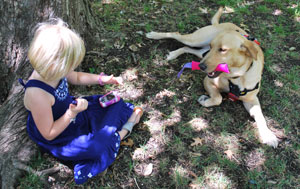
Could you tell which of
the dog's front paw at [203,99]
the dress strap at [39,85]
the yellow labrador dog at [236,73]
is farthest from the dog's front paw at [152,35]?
the dress strap at [39,85]

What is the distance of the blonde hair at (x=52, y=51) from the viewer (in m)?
1.84

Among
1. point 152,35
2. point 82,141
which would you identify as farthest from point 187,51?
point 82,141

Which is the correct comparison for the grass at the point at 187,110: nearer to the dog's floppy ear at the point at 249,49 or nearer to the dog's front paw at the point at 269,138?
the dog's front paw at the point at 269,138

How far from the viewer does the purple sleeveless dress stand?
2.30 metres

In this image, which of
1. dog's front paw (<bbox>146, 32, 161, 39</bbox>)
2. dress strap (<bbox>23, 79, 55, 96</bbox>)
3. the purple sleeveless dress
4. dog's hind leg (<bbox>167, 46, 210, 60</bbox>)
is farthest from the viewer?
dog's front paw (<bbox>146, 32, 161, 39</bbox>)

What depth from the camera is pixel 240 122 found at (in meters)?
3.21

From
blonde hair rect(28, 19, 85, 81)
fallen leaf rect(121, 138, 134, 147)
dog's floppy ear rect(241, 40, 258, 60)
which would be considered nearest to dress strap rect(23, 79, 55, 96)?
blonde hair rect(28, 19, 85, 81)

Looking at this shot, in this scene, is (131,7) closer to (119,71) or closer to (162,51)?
(162,51)

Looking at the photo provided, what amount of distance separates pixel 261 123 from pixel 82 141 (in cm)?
223

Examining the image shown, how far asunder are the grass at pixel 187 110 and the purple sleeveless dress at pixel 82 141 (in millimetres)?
200

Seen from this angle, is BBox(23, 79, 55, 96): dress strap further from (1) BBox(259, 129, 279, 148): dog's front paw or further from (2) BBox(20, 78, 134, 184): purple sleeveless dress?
(1) BBox(259, 129, 279, 148): dog's front paw

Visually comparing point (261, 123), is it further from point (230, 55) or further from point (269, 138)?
point (230, 55)

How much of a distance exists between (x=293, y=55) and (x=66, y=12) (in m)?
3.82

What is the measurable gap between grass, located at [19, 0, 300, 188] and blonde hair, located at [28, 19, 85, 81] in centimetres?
116
